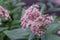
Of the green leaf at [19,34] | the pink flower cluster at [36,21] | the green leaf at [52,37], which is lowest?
the green leaf at [52,37]

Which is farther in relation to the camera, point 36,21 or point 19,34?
point 19,34

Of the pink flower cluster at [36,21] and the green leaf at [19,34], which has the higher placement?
the pink flower cluster at [36,21]

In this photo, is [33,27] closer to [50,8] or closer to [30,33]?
[30,33]

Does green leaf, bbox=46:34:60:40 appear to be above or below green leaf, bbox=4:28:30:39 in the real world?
below

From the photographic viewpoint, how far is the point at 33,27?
1.39 m

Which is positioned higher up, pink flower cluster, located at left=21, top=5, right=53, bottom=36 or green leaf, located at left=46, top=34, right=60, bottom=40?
pink flower cluster, located at left=21, top=5, right=53, bottom=36

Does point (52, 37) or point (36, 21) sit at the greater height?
point (36, 21)

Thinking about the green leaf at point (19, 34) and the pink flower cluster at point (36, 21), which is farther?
the green leaf at point (19, 34)

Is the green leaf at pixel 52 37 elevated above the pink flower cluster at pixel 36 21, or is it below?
below

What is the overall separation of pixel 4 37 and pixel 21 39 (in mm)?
279

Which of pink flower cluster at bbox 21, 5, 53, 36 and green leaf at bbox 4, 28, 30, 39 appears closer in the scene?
pink flower cluster at bbox 21, 5, 53, 36

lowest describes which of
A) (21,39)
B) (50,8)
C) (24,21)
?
(21,39)

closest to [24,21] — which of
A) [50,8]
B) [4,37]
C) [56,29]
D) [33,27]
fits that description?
[33,27]

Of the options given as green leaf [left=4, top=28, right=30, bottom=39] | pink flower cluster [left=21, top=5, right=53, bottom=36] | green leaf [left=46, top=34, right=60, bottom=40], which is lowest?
green leaf [left=46, top=34, right=60, bottom=40]
